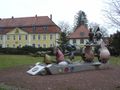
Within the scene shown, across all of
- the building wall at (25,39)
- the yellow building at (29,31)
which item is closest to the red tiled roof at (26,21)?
the yellow building at (29,31)

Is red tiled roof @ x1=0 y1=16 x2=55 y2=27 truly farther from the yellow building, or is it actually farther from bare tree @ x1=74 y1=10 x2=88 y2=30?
bare tree @ x1=74 y1=10 x2=88 y2=30

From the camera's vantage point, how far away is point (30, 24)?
95875 millimetres

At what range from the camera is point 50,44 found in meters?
98.0

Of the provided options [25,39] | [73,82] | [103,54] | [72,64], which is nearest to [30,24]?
[25,39]

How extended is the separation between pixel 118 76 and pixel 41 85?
15.0 feet

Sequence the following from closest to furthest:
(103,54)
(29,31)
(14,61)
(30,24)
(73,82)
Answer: (73,82) → (103,54) → (14,61) → (30,24) → (29,31)

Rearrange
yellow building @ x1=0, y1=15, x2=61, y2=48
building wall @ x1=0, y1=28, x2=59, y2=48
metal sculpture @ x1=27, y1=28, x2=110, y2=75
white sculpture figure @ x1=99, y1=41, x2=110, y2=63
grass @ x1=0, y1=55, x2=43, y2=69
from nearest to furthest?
1. metal sculpture @ x1=27, y1=28, x2=110, y2=75
2. white sculpture figure @ x1=99, y1=41, x2=110, y2=63
3. grass @ x1=0, y1=55, x2=43, y2=69
4. yellow building @ x1=0, y1=15, x2=61, y2=48
5. building wall @ x1=0, y1=28, x2=59, y2=48

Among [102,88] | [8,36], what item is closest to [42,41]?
[8,36]

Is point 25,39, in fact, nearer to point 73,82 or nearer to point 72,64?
point 72,64

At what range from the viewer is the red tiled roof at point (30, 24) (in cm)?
9488

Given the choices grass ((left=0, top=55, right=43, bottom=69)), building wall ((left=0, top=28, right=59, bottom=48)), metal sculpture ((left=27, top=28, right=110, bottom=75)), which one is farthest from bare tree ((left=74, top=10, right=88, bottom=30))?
metal sculpture ((left=27, top=28, right=110, bottom=75))

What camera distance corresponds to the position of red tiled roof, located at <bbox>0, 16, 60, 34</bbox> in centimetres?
9488

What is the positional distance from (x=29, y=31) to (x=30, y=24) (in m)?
2.74

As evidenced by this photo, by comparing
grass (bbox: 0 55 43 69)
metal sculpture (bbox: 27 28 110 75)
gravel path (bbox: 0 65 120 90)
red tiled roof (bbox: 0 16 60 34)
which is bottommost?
grass (bbox: 0 55 43 69)
